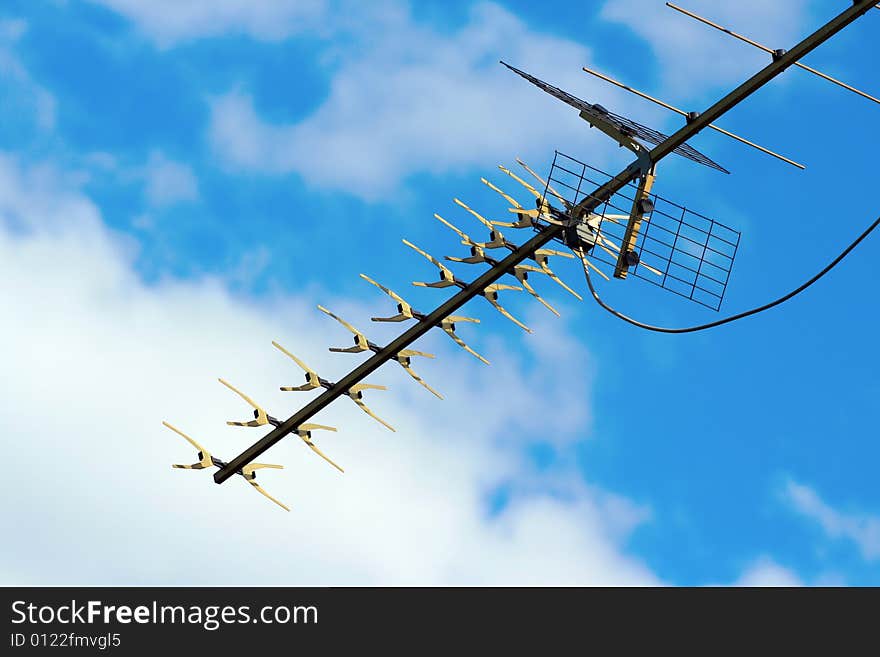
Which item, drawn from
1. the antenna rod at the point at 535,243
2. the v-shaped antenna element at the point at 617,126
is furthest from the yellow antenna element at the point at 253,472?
the v-shaped antenna element at the point at 617,126

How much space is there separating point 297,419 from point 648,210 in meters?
8.26

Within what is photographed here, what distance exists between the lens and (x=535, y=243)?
108 feet

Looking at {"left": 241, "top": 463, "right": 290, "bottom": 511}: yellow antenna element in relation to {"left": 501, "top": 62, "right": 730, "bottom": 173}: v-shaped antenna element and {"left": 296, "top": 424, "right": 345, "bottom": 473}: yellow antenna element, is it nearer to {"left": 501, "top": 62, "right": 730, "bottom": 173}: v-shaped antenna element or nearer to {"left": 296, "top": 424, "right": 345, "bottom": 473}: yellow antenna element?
{"left": 296, "top": 424, "right": 345, "bottom": 473}: yellow antenna element

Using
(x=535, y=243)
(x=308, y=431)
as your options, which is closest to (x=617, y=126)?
(x=535, y=243)

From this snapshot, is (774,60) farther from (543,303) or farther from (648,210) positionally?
(543,303)

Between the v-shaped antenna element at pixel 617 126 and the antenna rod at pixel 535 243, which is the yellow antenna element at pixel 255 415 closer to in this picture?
the antenna rod at pixel 535 243

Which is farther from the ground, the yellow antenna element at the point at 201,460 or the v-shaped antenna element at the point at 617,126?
the v-shaped antenna element at the point at 617,126

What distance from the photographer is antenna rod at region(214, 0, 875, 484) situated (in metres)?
30.5

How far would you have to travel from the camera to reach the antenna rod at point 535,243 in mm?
30484

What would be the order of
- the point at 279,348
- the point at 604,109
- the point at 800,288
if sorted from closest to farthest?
the point at 800,288 < the point at 604,109 < the point at 279,348

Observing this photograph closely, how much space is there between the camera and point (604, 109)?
3200 cm

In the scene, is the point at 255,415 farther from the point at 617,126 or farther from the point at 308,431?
the point at 617,126

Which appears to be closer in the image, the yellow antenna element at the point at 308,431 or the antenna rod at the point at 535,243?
the antenna rod at the point at 535,243

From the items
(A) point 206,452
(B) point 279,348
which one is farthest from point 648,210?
(A) point 206,452
